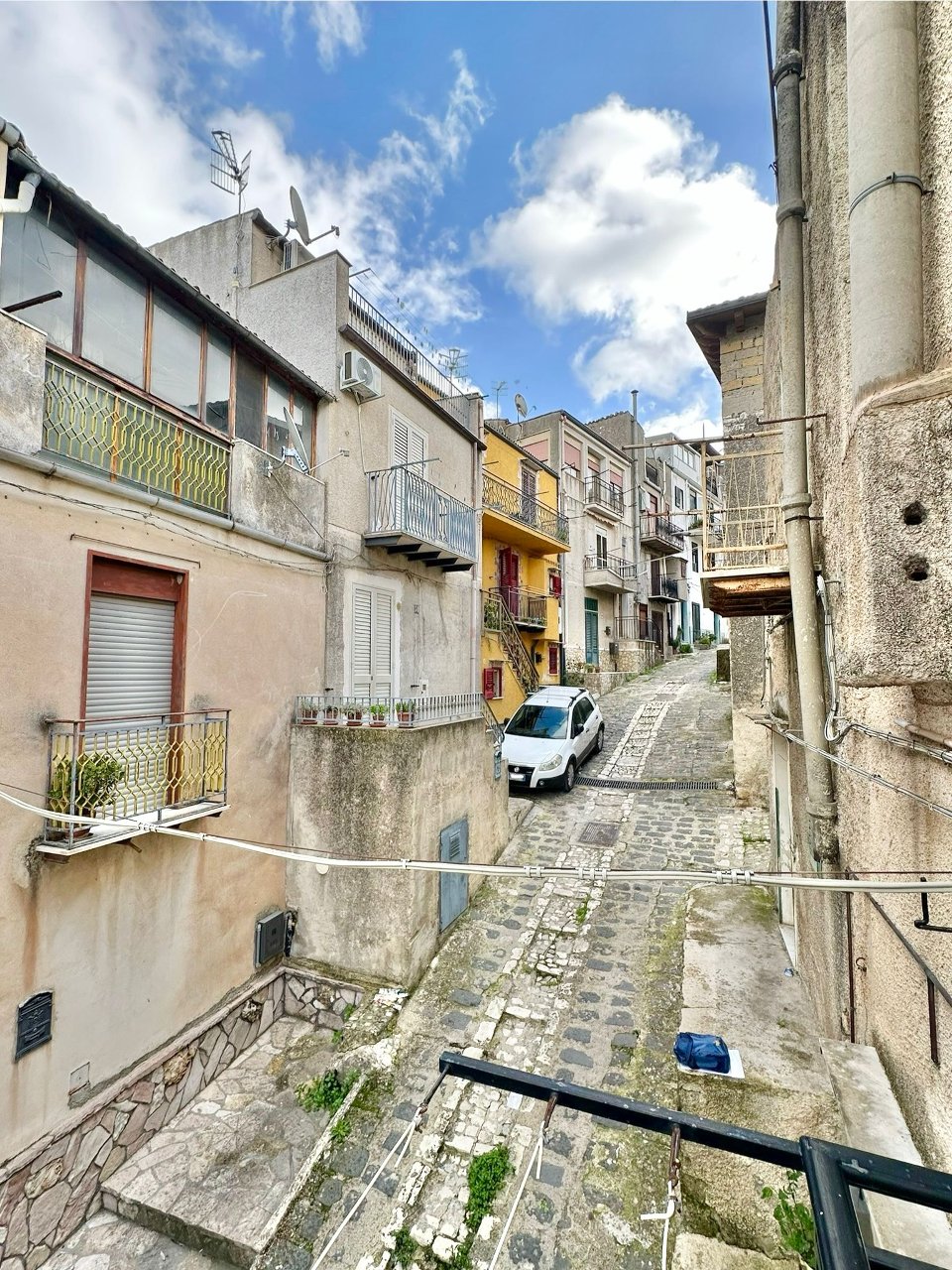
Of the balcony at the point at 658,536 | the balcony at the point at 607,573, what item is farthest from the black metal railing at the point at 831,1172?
the balcony at the point at 658,536

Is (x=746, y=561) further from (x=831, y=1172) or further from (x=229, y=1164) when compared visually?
(x=229, y=1164)

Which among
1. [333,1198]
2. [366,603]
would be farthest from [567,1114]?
[366,603]

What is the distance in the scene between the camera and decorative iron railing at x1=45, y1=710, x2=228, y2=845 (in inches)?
195

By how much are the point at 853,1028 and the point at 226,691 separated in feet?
21.6

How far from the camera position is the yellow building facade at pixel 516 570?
16.3m

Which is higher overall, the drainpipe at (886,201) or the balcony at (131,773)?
the drainpipe at (886,201)

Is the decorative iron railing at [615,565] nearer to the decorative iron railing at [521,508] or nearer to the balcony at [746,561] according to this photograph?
the decorative iron railing at [521,508]

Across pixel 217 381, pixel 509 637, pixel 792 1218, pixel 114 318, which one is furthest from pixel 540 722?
pixel 114 318

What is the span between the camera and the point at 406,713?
7520 millimetres

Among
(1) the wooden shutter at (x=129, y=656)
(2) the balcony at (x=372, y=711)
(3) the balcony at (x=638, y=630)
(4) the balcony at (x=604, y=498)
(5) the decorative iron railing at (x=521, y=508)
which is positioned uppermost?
(4) the balcony at (x=604, y=498)

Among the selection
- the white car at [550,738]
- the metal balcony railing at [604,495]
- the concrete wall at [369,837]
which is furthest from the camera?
the metal balcony railing at [604,495]

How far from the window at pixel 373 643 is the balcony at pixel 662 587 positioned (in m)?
21.7

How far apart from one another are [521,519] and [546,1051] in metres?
13.3

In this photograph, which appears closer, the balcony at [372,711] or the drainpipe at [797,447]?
the drainpipe at [797,447]
